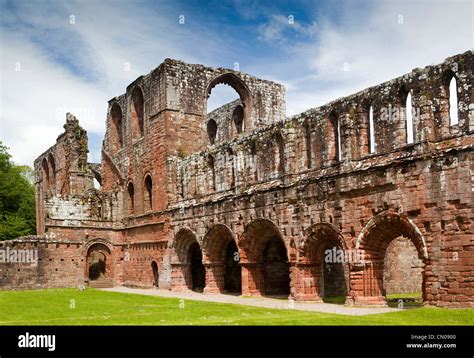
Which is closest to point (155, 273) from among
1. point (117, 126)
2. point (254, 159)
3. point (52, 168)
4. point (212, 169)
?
point (212, 169)

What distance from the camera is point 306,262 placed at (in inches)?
895

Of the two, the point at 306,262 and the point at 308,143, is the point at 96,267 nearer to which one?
the point at 306,262

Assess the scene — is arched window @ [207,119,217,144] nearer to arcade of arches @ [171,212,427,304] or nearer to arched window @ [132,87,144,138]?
arched window @ [132,87,144,138]

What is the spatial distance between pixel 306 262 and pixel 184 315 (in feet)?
20.0

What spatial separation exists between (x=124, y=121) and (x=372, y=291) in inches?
850

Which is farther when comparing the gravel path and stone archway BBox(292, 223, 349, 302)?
stone archway BBox(292, 223, 349, 302)

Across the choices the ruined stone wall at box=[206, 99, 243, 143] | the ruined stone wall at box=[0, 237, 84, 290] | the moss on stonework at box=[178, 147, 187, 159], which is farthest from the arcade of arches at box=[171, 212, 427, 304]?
the ruined stone wall at box=[206, 99, 243, 143]

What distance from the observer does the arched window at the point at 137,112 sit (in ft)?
120

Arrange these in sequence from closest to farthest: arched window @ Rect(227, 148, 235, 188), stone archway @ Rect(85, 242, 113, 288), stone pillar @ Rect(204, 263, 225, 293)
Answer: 1. arched window @ Rect(227, 148, 235, 188)
2. stone pillar @ Rect(204, 263, 225, 293)
3. stone archway @ Rect(85, 242, 113, 288)

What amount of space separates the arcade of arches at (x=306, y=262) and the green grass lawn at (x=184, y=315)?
271cm

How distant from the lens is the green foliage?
1941 inches

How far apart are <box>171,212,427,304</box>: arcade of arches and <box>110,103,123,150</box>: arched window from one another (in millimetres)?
11005
